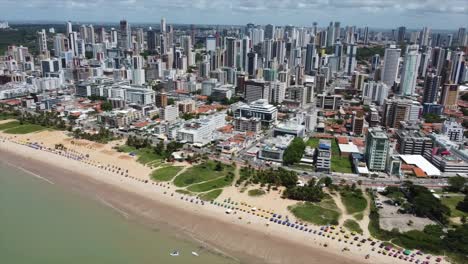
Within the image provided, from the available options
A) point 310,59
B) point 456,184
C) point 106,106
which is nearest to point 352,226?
point 456,184

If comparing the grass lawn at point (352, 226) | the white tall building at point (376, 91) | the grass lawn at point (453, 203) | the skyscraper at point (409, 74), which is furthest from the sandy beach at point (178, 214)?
the skyscraper at point (409, 74)

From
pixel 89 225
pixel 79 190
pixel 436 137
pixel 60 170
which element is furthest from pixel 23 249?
pixel 436 137

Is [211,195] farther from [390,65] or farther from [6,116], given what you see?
[390,65]

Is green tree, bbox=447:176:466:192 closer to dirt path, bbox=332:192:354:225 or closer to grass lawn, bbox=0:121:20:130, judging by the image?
dirt path, bbox=332:192:354:225

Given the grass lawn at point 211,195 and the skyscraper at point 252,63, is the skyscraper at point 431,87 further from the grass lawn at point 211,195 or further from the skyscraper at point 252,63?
the grass lawn at point 211,195

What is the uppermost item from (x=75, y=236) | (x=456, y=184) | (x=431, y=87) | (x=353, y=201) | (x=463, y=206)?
(x=431, y=87)

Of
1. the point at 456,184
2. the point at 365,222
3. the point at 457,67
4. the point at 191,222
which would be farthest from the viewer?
the point at 457,67

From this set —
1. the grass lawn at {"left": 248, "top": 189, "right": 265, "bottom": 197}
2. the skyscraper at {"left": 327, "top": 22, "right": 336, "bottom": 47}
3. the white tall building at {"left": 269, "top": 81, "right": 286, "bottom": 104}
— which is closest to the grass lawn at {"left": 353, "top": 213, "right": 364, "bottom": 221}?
the grass lawn at {"left": 248, "top": 189, "right": 265, "bottom": 197}
